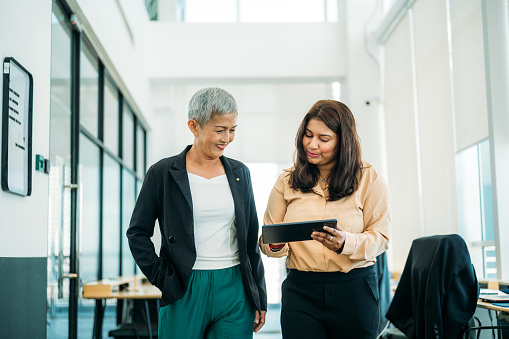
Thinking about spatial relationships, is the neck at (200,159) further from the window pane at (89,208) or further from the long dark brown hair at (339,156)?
the window pane at (89,208)

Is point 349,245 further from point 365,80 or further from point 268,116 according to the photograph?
point 268,116

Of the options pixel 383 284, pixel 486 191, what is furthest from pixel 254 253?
pixel 486 191

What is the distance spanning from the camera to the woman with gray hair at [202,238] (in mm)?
2139

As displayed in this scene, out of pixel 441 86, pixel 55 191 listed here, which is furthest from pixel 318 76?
pixel 55 191

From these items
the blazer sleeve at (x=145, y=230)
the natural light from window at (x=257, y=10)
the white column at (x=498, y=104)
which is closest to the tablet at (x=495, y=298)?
the white column at (x=498, y=104)

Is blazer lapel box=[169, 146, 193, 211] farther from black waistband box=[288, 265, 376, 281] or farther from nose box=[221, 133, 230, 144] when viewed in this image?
black waistband box=[288, 265, 376, 281]

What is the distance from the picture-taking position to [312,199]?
7.22ft

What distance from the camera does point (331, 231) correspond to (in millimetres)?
1986

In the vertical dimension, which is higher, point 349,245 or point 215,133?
point 215,133

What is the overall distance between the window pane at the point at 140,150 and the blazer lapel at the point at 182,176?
5.81 m

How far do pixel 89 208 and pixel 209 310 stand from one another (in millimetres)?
3003

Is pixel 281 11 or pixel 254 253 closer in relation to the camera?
pixel 254 253

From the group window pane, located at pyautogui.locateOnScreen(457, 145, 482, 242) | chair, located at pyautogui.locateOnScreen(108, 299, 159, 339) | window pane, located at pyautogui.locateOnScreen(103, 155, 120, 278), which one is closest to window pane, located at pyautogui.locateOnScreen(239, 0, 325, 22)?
window pane, located at pyautogui.locateOnScreen(103, 155, 120, 278)

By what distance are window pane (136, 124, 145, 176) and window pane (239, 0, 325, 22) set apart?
2.24 meters
